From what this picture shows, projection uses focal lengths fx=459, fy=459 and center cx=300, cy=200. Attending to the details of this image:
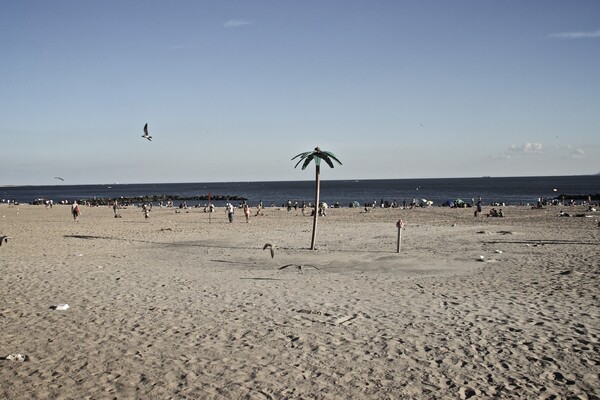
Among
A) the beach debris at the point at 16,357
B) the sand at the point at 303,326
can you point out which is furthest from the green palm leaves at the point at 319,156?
the beach debris at the point at 16,357

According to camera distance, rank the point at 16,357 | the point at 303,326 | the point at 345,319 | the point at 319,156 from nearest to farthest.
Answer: the point at 16,357
the point at 303,326
the point at 345,319
the point at 319,156

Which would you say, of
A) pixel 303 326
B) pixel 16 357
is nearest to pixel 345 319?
pixel 303 326

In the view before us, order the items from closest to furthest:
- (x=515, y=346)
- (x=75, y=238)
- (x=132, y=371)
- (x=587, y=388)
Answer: (x=587, y=388) < (x=132, y=371) < (x=515, y=346) < (x=75, y=238)

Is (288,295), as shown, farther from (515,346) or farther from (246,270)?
(515,346)

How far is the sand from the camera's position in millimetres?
6391

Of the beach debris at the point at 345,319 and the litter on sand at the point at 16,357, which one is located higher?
the litter on sand at the point at 16,357

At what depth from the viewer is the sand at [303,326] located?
6391 millimetres

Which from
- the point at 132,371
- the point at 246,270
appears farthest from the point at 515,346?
the point at 246,270

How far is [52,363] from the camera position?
23.2 feet

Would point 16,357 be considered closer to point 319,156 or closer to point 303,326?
point 303,326

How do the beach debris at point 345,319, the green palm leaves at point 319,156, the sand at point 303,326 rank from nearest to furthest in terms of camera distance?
the sand at point 303,326, the beach debris at point 345,319, the green palm leaves at point 319,156

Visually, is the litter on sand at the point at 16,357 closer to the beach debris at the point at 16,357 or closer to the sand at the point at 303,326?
the beach debris at the point at 16,357

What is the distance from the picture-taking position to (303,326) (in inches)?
352

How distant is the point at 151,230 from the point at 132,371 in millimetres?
23882
